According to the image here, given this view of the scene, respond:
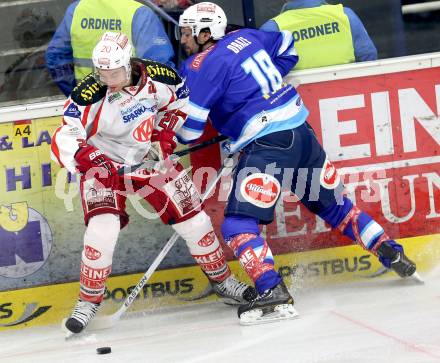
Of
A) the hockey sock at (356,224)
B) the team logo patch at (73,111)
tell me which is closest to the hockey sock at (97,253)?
the team logo patch at (73,111)

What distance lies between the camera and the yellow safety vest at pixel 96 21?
20.0 feet

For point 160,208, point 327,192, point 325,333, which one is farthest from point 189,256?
point 325,333

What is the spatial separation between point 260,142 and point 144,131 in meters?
0.57

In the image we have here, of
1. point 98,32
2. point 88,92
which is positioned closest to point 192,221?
point 88,92

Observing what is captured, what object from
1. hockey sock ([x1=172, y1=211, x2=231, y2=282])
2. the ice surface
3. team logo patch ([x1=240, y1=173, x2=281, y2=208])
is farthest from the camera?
hockey sock ([x1=172, y1=211, x2=231, y2=282])

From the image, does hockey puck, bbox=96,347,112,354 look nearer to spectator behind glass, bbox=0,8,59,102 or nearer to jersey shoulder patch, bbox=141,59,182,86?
jersey shoulder patch, bbox=141,59,182,86

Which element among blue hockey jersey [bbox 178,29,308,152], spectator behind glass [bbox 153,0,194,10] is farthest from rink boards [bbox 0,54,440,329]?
spectator behind glass [bbox 153,0,194,10]

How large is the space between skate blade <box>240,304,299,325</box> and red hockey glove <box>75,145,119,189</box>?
89 cm

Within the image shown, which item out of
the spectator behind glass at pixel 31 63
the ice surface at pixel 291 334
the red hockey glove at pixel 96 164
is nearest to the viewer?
the ice surface at pixel 291 334

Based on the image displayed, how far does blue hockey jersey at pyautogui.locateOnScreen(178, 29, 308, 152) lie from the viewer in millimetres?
5531

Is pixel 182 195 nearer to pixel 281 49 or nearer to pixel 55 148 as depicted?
pixel 55 148

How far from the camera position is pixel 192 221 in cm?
569

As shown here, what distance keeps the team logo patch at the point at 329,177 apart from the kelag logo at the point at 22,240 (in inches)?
56.3

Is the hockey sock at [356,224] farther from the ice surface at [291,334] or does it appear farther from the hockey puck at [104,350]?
the hockey puck at [104,350]
